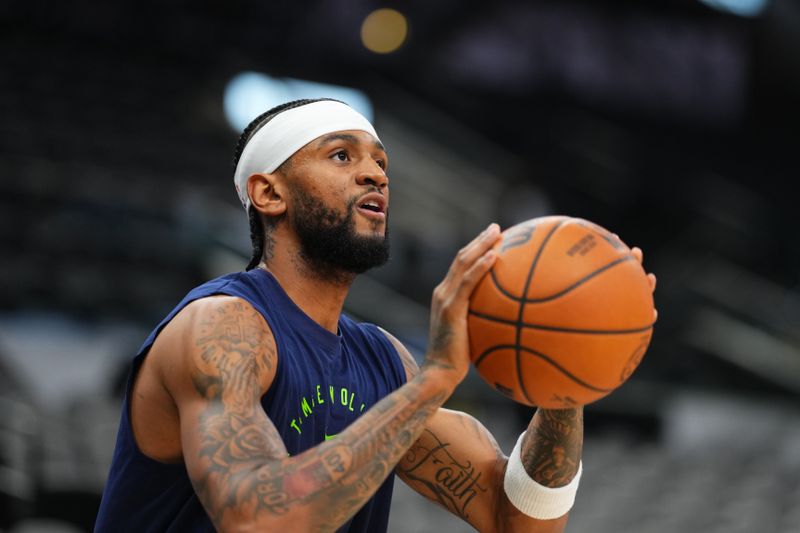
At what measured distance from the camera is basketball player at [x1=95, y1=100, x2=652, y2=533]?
2217 mm

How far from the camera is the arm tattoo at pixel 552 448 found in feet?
9.56

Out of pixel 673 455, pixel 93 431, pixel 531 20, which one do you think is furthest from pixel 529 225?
pixel 531 20

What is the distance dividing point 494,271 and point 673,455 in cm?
730

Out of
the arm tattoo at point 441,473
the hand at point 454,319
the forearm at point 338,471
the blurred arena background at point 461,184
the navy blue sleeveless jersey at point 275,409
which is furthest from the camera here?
the blurred arena background at point 461,184

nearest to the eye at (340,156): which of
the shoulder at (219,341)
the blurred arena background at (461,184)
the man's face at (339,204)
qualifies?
the man's face at (339,204)

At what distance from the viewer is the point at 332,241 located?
285cm

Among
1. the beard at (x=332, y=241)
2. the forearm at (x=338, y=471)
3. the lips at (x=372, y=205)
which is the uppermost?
the lips at (x=372, y=205)

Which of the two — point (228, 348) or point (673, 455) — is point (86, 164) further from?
point (228, 348)

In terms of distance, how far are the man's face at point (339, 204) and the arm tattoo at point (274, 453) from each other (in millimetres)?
558

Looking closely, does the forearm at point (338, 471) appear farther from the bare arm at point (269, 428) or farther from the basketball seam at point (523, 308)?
the basketball seam at point (523, 308)

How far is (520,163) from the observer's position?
1509cm

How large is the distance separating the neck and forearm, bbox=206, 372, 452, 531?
69 centimetres

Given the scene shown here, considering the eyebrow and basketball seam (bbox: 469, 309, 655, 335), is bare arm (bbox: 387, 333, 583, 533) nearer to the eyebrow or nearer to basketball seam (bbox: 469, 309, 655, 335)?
basketball seam (bbox: 469, 309, 655, 335)

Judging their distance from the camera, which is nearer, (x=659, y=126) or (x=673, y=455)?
(x=673, y=455)
